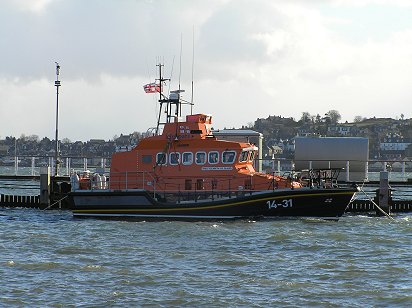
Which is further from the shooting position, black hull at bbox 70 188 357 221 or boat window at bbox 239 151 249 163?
boat window at bbox 239 151 249 163

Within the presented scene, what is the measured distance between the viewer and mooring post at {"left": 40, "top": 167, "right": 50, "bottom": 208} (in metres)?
35.7

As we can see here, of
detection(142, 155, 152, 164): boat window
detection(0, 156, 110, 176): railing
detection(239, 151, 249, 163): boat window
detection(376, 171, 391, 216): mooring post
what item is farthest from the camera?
detection(0, 156, 110, 176): railing

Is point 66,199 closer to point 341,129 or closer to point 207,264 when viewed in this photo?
point 207,264

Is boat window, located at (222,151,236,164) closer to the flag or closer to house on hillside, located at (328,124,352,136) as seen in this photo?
the flag

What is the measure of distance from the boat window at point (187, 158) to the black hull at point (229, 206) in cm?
153

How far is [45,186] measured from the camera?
35.9 meters

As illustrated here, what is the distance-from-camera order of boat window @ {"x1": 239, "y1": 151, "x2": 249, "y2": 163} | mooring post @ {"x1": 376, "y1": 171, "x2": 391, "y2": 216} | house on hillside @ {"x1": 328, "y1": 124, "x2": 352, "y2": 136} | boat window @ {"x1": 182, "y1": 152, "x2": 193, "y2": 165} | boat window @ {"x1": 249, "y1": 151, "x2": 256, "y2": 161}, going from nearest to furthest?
boat window @ {"x1": 239, "y1": 151, "x2": 249, "y2": 163} < boat window @ {"x1": 182, "y1": 152, "x2": 193, "y2": 165} < boat window @ {"x1": 249, "y1": 151, "x2": 256, "y2": 161} < mooring post @ {"x1": 376, "y1": 171, "x2": 391, "y2": 216} < house on hillside @ {"x1": 328, "y1": 124, "x2": 352, "y2": 136}

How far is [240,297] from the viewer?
55.0 feet

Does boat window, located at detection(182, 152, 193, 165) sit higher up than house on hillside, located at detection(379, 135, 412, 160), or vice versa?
house on hillside, located at detection(379, 135, 412, 160)

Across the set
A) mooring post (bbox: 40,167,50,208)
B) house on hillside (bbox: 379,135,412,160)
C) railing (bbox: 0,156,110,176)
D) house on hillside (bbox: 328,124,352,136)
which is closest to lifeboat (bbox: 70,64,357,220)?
railing (bbox: 0,156,110,176)

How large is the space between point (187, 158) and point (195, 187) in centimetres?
111

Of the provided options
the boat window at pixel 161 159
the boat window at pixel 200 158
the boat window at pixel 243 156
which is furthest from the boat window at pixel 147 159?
the boat window at pixel 243 156

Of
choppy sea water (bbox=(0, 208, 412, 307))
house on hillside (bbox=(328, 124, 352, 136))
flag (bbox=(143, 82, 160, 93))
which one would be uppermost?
house on hillside (bbox=(328, 124, 352, 136))

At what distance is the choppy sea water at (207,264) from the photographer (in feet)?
55.2
